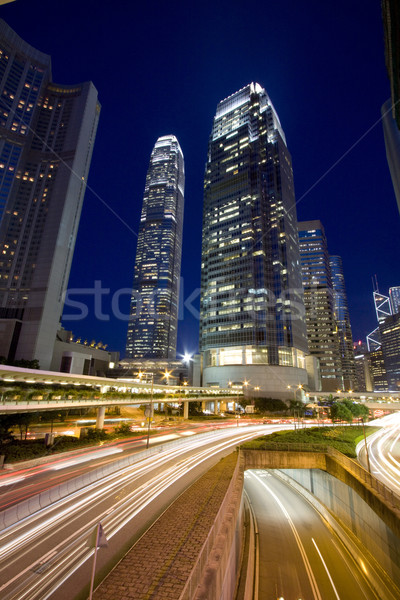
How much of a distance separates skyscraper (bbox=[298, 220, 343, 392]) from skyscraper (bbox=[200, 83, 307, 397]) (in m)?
61.3

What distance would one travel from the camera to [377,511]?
55.9ft

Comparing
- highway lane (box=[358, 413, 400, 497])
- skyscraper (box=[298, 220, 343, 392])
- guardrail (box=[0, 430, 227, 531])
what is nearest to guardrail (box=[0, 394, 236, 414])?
guardrail (box=[0, 430, 227, 531])

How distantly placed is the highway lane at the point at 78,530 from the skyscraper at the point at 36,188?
7829 centimetres

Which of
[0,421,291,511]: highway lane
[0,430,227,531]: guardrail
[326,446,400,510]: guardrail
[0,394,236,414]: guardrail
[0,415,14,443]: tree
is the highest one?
[0,394,236,414]: guardrail

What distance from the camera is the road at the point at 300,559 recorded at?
52.8 ft

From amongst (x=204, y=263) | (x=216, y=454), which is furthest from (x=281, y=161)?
(x=216, y=454)

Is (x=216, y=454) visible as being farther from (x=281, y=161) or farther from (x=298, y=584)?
(x=281, y=161)

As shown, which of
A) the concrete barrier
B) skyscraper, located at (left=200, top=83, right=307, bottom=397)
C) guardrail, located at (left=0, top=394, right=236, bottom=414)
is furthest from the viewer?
skyscraper, located at (left=200, top=83, right=307, bottom=397)

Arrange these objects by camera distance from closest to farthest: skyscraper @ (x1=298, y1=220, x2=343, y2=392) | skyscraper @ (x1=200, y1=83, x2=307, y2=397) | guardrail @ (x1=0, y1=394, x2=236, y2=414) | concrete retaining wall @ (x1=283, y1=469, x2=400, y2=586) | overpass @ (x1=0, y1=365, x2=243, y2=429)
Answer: concrete retaining wall @ (x1=283, y1=469, x2=400, y2=586)
guardrail @ (x1=0, y1=394, x2=236, y2=414)
overpass @ (x1=0, y1=365, x2=243, y2=429)
skyscraper @ (x1=200, y1=83, x2=307, y2=397)
skyscraper @ (x1=298, y1=220, x2=343, y2=392)

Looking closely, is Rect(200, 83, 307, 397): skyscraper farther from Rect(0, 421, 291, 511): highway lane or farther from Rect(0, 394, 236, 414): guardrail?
Rect(0, 421, 291, 511): highway lane

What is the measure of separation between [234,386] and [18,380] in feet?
274

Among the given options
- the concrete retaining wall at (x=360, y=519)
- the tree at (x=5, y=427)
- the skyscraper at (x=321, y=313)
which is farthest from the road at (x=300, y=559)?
the skyscraper at (x=321, y=313)

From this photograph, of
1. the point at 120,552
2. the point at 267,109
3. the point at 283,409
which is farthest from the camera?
the point at 267,109

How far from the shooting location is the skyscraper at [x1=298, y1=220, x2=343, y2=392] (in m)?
176
